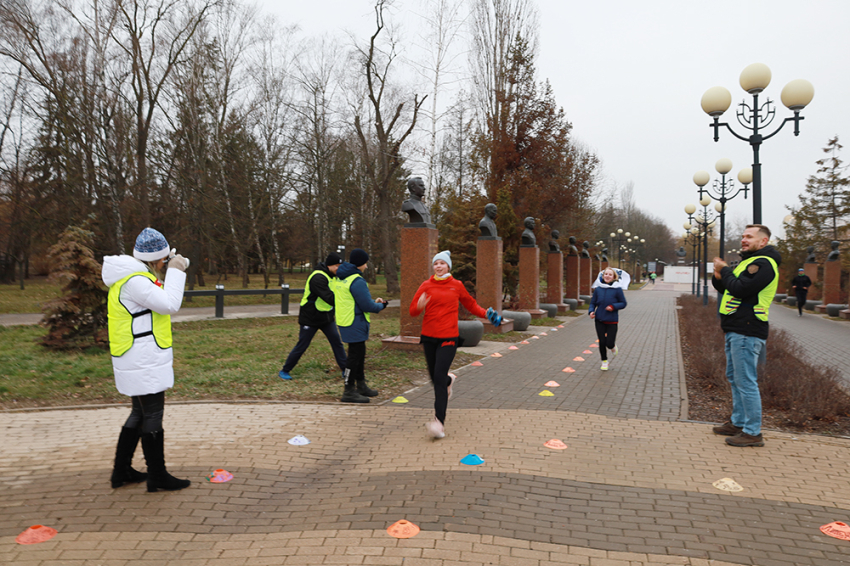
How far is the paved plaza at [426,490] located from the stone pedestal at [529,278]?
11.9 meters

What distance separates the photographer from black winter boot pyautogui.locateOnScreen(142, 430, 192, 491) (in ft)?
13.2

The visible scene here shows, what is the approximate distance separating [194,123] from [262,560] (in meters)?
27.1

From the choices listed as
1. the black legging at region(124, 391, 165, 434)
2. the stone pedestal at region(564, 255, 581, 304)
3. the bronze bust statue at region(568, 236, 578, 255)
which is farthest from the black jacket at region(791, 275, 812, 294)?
the black legging at region(124, 391, 165, 434)

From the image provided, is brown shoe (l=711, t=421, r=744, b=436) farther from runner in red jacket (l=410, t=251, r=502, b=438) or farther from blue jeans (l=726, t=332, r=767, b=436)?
runner in red jacket (l=410, t=251, r=502, b=438)

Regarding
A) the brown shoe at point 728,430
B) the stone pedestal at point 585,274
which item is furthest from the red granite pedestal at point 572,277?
the brown shoe at point 728,430

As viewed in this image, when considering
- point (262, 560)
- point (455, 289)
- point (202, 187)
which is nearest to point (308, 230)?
point (202, 187)

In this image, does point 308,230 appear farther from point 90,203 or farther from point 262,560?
point 262,560

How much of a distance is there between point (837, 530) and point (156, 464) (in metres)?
4.52

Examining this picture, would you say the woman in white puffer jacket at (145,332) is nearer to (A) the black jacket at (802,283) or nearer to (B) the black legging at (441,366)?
(B) the black legging at (441,366)

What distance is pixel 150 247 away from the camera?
399 cm

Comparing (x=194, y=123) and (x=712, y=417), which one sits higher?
(x=194, y=123)

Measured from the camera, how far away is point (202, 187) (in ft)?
88.8

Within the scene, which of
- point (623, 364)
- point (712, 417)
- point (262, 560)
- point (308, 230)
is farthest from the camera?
point (308, 230)

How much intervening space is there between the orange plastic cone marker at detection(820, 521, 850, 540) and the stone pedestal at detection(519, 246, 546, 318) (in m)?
15.0
